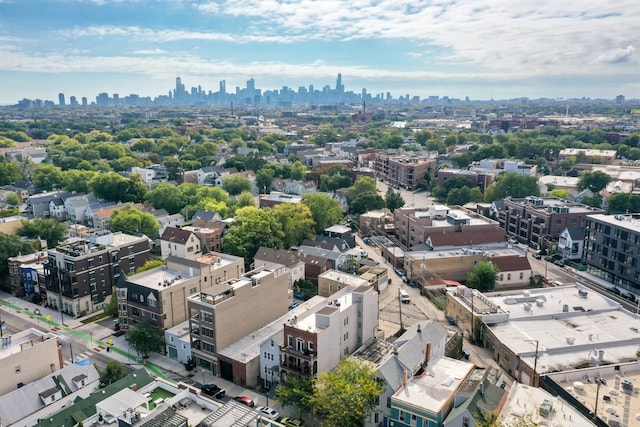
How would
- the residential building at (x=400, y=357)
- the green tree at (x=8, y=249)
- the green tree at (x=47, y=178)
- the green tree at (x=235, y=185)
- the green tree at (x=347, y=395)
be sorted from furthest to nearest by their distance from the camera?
the green tree at (x=47, y=178)
the green tree at (x=235, y=185)
the green tree at (x=8, y=249)
the residential building at (x=400, y=357)
the green tree at (x=347, y=395)

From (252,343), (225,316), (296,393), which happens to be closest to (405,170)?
(252,343)

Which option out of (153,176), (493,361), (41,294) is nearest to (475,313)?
(493,361)

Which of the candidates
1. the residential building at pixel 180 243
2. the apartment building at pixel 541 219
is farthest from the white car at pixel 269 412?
the apartment building at pixel 541 219

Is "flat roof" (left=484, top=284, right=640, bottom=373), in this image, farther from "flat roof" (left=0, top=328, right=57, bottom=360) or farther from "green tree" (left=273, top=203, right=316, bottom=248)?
"flat roof" (left=0, top=328, right=57, bottom=360)

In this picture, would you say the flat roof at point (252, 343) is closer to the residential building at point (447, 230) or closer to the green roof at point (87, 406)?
the green roof at point (87, 406)

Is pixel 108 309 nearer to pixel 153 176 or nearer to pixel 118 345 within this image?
pixel 118 345
